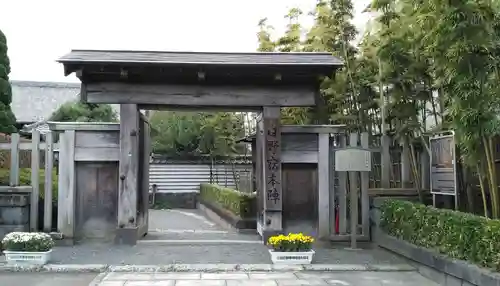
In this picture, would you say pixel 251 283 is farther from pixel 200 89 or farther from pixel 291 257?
pixel 200 89

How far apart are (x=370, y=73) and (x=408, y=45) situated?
2.08 metres

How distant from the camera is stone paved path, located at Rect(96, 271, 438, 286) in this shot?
6.78 metres

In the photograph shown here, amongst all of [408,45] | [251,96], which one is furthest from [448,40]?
[251,96]

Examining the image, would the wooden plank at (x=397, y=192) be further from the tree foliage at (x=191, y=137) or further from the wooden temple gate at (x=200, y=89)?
the tree foliage at (x=191, y=137)

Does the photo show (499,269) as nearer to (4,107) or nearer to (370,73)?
(370,73)

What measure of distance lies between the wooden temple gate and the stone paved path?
96.8 inches

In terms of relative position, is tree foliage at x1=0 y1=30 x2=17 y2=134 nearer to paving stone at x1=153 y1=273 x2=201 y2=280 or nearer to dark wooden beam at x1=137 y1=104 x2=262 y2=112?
dark wooden beam at x1=137 y1=104 x2=262 y2=112

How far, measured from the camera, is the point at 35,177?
936 cm

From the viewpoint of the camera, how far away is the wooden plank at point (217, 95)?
973 cm

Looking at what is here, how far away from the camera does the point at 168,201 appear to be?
24.1m

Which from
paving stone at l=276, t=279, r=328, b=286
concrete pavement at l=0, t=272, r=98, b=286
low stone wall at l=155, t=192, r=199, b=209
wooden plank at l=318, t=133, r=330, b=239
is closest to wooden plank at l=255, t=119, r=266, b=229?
wooden plank at l=318, t=133, r=330, b=239

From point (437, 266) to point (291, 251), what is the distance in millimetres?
2175

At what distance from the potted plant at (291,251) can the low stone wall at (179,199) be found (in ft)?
53.4

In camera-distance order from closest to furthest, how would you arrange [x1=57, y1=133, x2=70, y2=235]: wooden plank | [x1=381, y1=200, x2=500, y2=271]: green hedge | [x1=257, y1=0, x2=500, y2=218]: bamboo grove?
1. [x1=381, y1=200, x2=500, y2=271]: green hedge
2. [x1=257, y1=0, x2=500, y2=218]: bamboo grove
3. [x1=57, y1=133, x2=70, y2=235]: wooden plank
